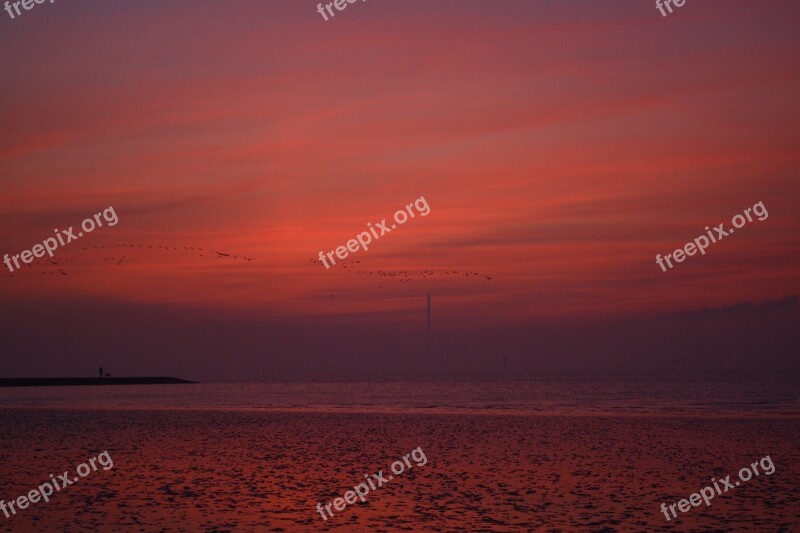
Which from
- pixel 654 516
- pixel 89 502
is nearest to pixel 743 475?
pixel 654 516

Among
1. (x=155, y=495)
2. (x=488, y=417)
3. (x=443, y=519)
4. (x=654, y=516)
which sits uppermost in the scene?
(x=155, y=495)

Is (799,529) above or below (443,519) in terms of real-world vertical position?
below

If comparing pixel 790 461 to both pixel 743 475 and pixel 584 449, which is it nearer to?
pixel 743 475

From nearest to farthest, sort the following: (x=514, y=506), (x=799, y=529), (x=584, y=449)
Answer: (x=799, y=529), (x=514, y=506), (x=584, y=449)

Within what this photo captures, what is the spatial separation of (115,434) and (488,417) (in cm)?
2457

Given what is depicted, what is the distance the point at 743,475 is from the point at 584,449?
889 cm

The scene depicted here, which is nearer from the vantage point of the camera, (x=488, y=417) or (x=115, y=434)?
(x=115, y=434)

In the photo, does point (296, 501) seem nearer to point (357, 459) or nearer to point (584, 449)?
point (357, 459)

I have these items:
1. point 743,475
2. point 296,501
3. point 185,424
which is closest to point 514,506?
point 296,501

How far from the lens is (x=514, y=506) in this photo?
62.6ft

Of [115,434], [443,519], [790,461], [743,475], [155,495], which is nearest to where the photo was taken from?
[443,519]

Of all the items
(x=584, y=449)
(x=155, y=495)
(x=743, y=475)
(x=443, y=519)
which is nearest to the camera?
(x=443, y=519)

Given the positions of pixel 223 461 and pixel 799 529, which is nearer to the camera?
pixel 799 529

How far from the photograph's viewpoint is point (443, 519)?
17.5 metres
